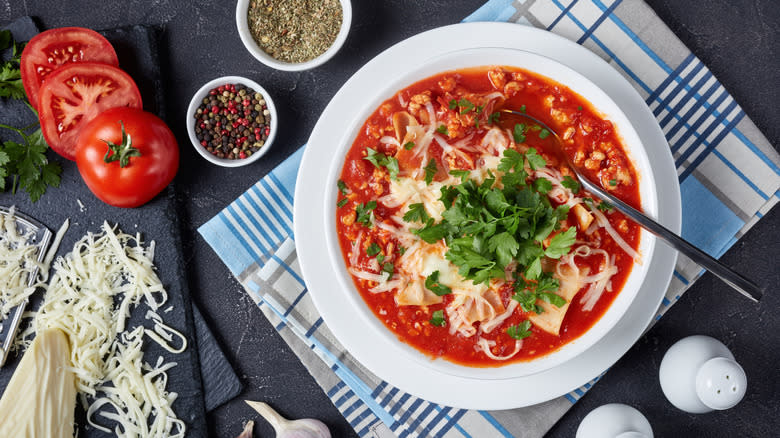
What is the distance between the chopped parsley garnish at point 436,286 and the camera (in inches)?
136

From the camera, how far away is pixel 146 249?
14.5 feet

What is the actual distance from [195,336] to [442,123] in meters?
2.48

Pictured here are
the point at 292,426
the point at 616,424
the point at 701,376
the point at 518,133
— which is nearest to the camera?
the point at 518,133

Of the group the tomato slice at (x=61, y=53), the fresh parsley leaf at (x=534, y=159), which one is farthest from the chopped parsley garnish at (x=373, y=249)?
the tomato slice at (x=61, y=53)

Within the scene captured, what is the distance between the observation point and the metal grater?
4387 mm

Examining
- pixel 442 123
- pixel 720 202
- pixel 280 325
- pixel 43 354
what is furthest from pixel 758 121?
pixel 43 354

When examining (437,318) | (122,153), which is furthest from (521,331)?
(122,153)

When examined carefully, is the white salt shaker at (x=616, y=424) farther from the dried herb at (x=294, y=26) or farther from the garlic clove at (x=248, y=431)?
the dried herb at (x=294, y=26)

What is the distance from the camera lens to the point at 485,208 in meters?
3.37

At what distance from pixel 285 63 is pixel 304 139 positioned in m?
0.56

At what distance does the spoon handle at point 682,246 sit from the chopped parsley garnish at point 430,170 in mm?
953

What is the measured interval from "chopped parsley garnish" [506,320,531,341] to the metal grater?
345 cm

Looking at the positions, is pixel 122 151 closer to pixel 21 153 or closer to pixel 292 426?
pixel 21 153

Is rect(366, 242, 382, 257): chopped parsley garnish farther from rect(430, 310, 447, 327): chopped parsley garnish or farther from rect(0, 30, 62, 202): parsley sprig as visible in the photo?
rect(0, 30, 62, 202): parsley sprig
